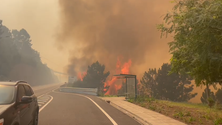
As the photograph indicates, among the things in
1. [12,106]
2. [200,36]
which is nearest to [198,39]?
[200,36]

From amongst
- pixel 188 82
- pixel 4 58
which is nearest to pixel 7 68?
pixel 4 58

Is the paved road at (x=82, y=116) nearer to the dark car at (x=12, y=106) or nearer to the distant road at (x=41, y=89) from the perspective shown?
the dark car at (x=12, y=106)

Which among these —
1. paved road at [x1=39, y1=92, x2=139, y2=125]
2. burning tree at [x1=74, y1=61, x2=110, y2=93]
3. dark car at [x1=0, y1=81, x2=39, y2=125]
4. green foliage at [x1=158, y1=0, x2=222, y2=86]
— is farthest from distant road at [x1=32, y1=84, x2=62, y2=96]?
green foliage at [x1=158, y1=0, x2=222, y2=86]

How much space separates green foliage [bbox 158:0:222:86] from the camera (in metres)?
6.01

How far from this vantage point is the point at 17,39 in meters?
108

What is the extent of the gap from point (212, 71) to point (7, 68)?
69841 mm

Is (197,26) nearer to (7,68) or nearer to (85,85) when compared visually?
(85,85)

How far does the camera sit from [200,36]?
20.5ft

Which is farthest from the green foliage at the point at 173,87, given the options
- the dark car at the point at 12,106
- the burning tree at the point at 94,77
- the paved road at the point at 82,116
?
the dark car at the point at 12,106

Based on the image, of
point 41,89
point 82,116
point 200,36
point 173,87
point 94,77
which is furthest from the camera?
point 94,77

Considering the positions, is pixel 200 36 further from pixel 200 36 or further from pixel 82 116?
pixel 82 116

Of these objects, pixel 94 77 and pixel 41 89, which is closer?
pixel 41 89

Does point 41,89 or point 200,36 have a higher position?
point 200,36

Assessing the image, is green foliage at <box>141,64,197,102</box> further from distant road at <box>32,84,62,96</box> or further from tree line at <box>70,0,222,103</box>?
tree line at <box>70,0,222,103</box>
